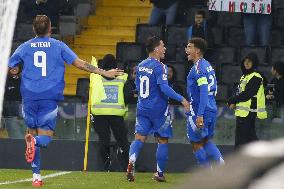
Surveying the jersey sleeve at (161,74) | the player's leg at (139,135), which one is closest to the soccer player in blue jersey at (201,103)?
the jersey sleeve at (161,74)

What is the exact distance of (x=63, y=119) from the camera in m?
12.5

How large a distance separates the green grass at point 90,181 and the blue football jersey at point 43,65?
1.03 meters

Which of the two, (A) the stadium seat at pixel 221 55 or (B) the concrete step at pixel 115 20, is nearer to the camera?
(A) the stadium seat at pixel 221 55

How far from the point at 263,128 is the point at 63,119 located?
2.74m

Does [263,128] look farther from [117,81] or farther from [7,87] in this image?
[7,87]

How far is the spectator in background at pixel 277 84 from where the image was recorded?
1277 centimetres

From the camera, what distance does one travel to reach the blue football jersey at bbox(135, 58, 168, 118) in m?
10.5

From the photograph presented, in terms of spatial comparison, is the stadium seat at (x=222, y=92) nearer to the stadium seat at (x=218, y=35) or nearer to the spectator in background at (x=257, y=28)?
the spectator in background at (x=257, y=28)

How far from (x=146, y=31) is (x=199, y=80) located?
5.71m

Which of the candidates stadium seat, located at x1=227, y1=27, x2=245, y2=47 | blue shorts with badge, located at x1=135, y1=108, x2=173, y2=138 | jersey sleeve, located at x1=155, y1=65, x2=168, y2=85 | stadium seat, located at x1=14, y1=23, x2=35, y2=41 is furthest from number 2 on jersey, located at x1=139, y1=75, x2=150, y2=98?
stadium seat, located at x1=14, y1=23, x2=35, y2=41

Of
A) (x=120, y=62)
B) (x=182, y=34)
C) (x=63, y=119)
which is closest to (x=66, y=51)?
(x=63, y=119)

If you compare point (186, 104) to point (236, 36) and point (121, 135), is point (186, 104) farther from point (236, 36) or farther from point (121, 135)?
point (236, 36)

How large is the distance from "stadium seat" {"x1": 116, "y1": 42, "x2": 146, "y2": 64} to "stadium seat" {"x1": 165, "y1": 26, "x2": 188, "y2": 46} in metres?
0.58

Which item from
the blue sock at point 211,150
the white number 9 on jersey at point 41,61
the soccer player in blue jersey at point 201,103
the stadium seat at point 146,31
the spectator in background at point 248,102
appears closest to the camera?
the white number 9 on jersey at point 41,61
